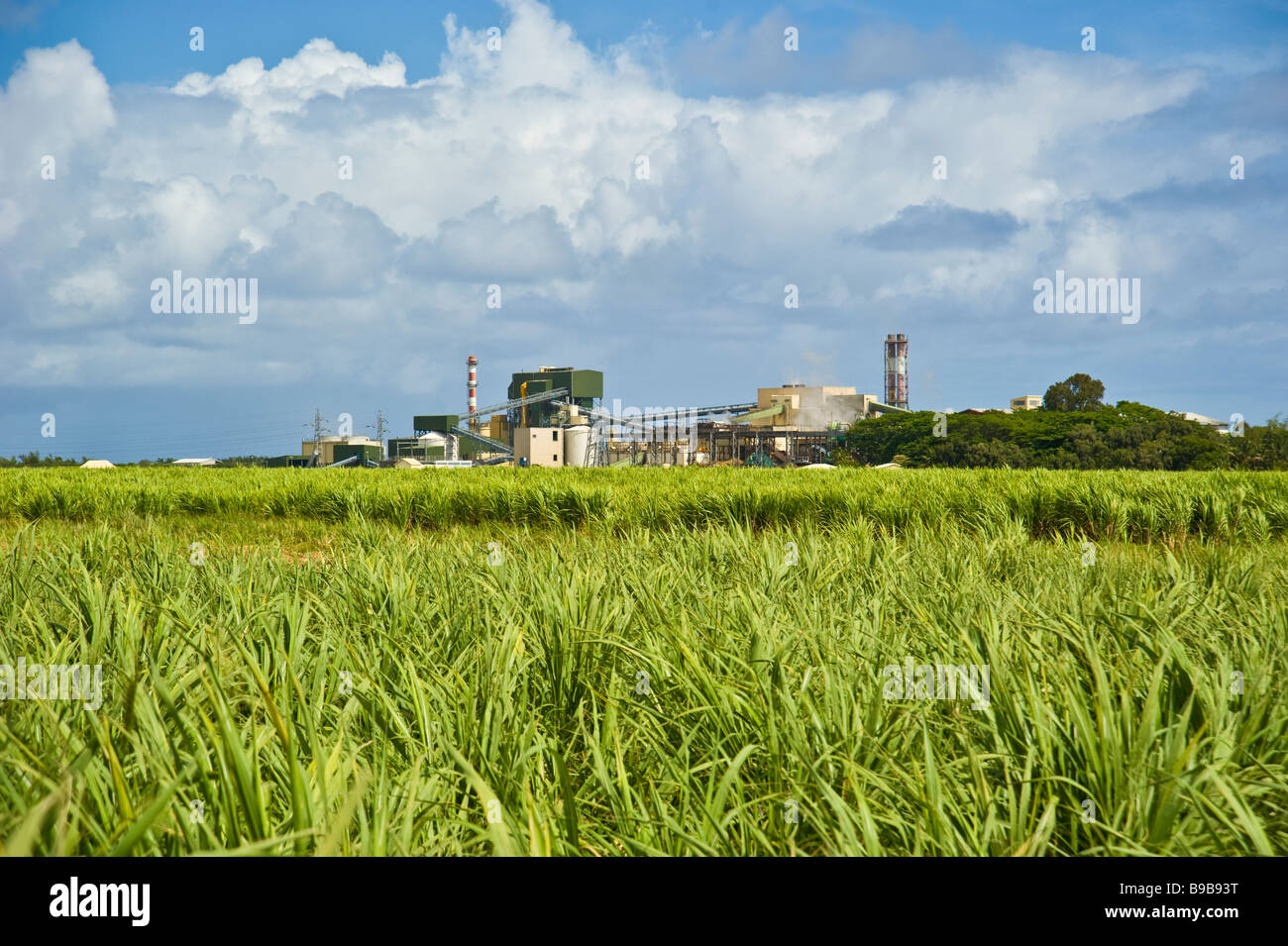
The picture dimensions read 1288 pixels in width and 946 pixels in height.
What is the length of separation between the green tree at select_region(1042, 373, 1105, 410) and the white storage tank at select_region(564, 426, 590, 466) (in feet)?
126

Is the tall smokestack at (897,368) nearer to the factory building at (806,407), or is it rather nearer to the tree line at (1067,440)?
the factory building at (806,407)

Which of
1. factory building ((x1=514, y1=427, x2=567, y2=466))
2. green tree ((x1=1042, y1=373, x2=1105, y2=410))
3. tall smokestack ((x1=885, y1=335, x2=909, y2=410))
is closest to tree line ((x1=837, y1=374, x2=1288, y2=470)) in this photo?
green tree ((x1=1042, y1=373, x2=1105, y2=410))

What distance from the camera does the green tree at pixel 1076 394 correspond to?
212 feet

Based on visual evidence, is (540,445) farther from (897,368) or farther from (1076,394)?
(897,368)

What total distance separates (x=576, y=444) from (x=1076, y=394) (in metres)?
40.3

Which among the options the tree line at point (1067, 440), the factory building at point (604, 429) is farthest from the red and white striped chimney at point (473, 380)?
the tree line at point (1067, 440)

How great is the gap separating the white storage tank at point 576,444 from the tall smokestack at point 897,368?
140ft

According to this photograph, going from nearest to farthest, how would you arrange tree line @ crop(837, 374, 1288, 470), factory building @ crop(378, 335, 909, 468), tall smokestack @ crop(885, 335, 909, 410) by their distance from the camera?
tree line @ crop(837, 374, 1288, 470)
factory building @ crop(378, 335, 909, 468)
tall smokestack @ crop(885, 335, 909, 410)

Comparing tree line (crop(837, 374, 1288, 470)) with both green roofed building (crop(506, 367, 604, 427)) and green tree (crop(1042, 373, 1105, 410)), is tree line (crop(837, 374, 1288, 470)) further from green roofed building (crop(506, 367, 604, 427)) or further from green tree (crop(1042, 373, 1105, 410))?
green roofed building (crop(506, 367, 604, 427))

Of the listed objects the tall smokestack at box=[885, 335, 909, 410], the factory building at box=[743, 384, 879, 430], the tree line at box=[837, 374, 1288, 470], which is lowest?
the tree line at box=[837, 374, 1288, 470]

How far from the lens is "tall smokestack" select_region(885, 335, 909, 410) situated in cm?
9294

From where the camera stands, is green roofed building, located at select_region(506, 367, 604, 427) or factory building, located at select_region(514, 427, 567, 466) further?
green roofed building, located at select_region(506, 367, 604, 427)
